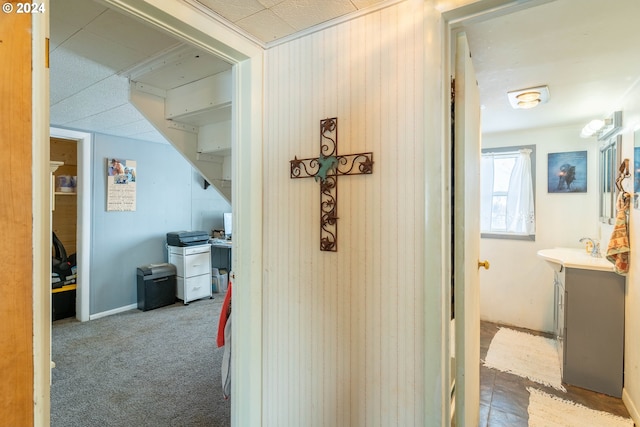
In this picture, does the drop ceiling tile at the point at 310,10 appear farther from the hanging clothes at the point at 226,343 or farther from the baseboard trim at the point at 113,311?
the baseboard trim at the point at 113,311

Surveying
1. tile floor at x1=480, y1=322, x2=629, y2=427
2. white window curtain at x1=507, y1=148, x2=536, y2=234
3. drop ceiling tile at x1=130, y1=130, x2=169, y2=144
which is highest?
drop ceiling tile at x1=130, y1=130, x2=169, y2=144

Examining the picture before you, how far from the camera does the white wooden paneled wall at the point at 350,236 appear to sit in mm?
1136

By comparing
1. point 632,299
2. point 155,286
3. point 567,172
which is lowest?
point 155,286

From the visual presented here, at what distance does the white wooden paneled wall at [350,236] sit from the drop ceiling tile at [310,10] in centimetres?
6

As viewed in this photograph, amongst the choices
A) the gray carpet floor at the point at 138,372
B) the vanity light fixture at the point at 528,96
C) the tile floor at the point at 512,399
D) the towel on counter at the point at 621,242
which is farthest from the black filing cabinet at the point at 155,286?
the towel on counter at the point at 621,242

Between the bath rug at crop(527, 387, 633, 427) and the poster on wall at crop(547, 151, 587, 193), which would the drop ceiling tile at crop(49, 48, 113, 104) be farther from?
the poster on wall at crop(547, 151, 587, 193)

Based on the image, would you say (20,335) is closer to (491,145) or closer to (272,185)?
(272,185)

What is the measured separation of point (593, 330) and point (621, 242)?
69 centimetres

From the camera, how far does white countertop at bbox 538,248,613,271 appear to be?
2.17 m

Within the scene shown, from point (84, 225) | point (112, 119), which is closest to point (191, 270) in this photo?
point (84, 225)

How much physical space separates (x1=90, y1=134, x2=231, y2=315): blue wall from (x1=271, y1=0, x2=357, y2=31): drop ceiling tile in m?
3.42

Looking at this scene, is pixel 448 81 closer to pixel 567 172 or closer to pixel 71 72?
pixel 71 72

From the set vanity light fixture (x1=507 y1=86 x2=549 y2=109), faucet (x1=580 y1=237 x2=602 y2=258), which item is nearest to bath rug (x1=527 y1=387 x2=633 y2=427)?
faucet (x1=580 y1=237 x2=602 y2=258)

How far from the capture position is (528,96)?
2.10m
